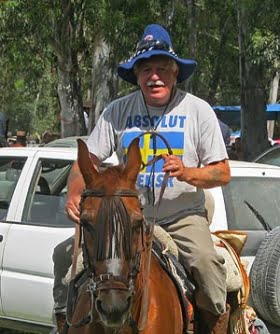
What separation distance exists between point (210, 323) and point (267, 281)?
1038 mm

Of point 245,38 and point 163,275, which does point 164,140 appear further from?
point 245,38

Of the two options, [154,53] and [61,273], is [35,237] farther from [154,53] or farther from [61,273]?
[154,53]

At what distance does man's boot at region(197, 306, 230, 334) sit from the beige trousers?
7 centimetres

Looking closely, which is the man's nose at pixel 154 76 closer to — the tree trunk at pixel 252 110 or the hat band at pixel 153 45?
the hat band at pixel 153 45

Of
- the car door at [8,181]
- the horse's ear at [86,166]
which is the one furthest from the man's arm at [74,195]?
the car door at [8,181]

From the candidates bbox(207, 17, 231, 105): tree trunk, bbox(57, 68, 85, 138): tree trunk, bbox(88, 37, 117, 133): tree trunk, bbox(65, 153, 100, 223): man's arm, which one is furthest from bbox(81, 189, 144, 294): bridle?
bbox(207, 17, 231, 105): tree trunk

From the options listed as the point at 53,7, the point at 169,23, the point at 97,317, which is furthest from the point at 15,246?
the point at 169,23

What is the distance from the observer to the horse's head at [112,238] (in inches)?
122

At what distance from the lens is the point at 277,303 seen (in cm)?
527

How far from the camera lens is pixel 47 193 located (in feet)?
21.6

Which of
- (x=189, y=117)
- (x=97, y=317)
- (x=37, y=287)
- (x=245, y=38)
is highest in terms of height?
(x=245, y=38)

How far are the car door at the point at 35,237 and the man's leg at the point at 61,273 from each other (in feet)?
5.76

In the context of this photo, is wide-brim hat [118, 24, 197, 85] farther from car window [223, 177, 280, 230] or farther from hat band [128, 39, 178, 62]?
car window [223, 177, 280, 230]

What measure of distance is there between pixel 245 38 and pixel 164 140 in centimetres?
Answer: 1299
